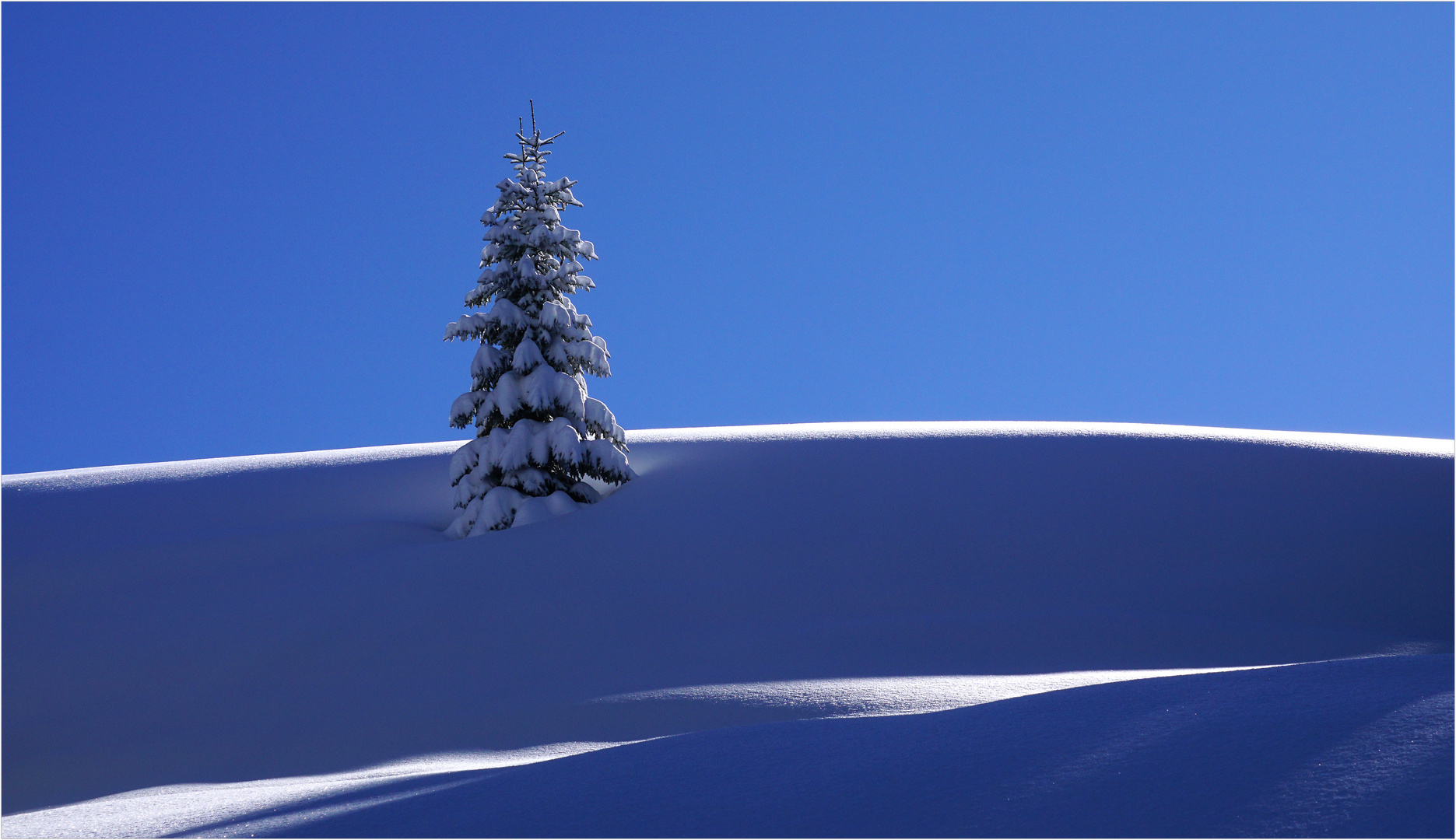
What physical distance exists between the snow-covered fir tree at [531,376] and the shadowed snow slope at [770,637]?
0.93 meters

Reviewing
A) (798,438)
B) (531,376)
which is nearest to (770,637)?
(531,376)

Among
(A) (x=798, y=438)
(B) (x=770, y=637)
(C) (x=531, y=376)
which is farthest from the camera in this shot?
(A) (x=798, y=438)

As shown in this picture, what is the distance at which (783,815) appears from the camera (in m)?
4.45

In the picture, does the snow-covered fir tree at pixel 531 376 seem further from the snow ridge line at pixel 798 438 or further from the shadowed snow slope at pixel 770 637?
the snow ridge line at pixel 798 438

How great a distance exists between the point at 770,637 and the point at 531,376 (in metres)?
7.73

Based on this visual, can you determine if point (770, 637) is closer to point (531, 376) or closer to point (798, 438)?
point (531, 376)

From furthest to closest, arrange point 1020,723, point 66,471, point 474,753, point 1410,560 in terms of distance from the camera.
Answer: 1. point 66,471
2. point 1410,560
3. point 474,753
4. point 1020,723

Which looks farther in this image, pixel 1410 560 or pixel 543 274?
pixel 543 274

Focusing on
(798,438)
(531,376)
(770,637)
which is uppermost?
(531,376)

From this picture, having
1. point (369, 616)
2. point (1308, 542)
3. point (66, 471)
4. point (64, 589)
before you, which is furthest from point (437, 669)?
point (66, 471)

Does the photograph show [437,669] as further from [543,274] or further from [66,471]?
[66,471]

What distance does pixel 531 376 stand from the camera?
17.7 metres

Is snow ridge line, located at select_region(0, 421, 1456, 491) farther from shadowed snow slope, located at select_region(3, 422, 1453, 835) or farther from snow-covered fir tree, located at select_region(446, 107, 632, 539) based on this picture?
snow-covered fir tree, located at select_region(446, 107, 632, 539)

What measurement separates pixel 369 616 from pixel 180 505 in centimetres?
845
